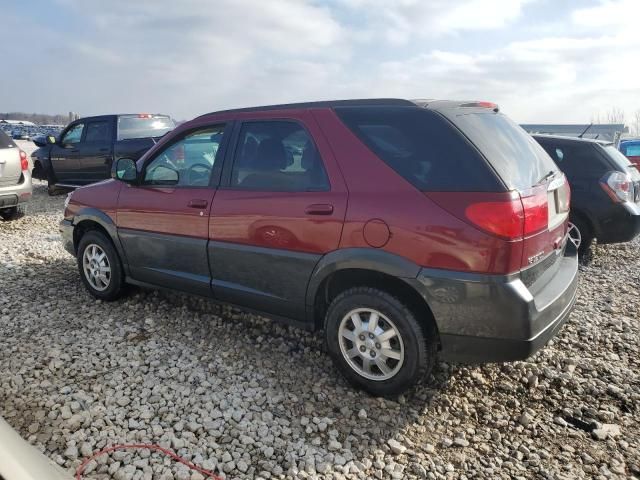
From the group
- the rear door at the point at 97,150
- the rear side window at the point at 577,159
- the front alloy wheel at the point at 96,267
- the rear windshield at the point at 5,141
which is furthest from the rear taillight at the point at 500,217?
the rear door at the point at 97,150

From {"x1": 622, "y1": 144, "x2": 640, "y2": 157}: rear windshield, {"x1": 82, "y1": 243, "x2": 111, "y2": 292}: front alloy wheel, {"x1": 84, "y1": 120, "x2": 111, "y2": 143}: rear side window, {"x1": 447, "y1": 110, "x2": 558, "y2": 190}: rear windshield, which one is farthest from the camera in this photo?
{"x1": 622, "y1": 144, "x2": 640, "y2": 157}: rear windshield

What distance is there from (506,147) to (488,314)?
1029 millimetres

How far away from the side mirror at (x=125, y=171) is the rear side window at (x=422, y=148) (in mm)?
2064

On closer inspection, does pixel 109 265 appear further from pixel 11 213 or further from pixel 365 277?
pixel 11 213

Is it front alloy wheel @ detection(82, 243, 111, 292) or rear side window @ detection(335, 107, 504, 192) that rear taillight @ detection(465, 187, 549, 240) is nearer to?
rear side window @ detection(335, 107, 504, 192)

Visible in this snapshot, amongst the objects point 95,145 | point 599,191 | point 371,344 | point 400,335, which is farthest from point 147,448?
point 95,145

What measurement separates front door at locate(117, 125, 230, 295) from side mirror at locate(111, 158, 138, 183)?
0.28 ft

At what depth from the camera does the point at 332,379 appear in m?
3.27

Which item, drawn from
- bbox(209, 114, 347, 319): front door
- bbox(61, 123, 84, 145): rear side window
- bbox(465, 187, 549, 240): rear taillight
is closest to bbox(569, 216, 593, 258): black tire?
bbox(465, 187, 549, 240): rear taillight

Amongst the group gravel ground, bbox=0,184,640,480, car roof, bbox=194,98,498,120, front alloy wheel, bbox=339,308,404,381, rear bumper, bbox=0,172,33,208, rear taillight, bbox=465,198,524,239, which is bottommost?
gravel ground, bbox=0,184,640,480

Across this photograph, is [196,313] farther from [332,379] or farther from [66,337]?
[332,379]

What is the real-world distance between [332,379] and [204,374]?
0.90 meters

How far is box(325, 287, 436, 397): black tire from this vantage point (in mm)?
2762

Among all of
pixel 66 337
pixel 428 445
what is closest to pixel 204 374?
pixel 66 337
